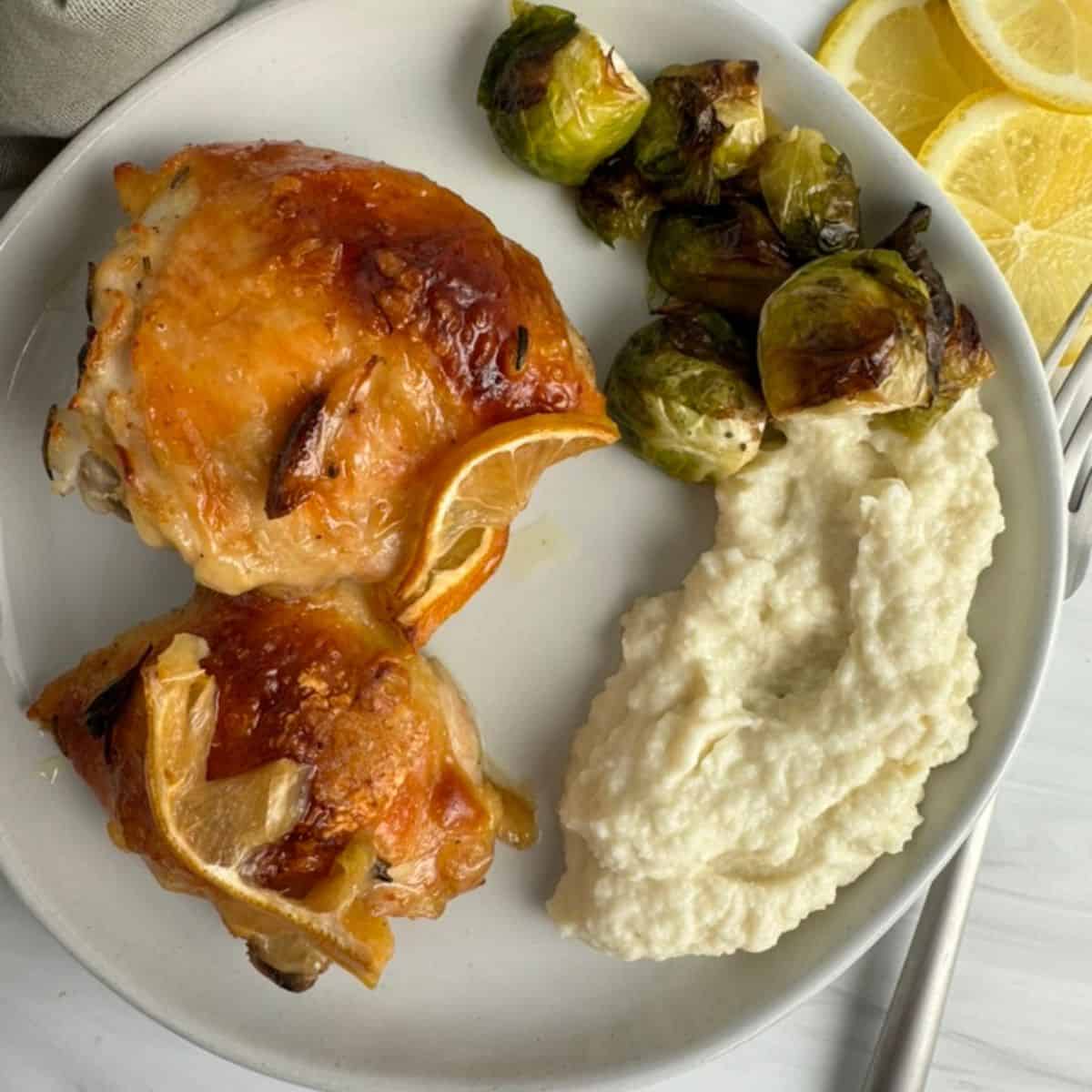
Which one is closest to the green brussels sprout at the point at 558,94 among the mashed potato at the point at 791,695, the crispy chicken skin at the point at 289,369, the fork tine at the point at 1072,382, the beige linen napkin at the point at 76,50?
the crispy chicken skin at the point at 289,369

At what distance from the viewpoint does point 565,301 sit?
2953 mm

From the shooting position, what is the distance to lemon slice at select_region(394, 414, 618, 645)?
2352mm

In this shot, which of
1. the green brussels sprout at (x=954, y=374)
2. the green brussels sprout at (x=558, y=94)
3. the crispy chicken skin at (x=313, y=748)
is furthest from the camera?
the green brussels sprout at (x=954, y=374)

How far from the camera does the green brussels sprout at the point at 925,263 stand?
2713 millimetres

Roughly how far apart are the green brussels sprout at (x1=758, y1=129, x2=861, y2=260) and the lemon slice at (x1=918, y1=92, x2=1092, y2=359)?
0.39m

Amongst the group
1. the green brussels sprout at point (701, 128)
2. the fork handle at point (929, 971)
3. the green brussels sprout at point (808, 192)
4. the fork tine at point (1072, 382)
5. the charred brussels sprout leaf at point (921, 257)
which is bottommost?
the fork handle at point (929, 971)

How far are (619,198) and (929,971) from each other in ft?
6.75

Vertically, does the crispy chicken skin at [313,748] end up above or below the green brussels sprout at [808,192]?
below

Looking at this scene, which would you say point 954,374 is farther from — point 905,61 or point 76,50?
point 76,50

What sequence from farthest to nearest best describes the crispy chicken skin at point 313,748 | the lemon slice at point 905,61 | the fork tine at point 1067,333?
1. the lemon slice at point 905,61
2. the fork tine at point 1067,333
3. the crispy chicken skin at point 313,748

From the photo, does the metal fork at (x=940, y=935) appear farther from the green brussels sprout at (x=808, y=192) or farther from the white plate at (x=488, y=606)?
the green brussels sprout at (x=808, y=192)

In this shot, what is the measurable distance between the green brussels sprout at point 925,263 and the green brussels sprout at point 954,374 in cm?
3

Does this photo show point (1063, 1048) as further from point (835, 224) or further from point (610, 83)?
point (610, 83)

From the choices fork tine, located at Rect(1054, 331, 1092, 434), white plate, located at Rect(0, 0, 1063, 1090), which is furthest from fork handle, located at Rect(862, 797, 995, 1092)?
fork tine, located at Rect(1054, 331, 1092, 434)
